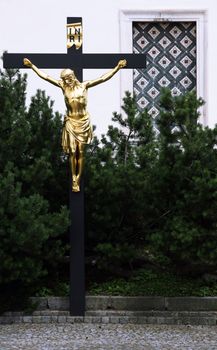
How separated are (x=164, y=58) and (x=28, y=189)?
4.26 metres

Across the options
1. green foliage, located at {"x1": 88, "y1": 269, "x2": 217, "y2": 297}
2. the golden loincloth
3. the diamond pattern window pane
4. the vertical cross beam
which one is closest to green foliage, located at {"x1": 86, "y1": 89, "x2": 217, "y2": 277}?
green foliage, located at {"x1": 88, "y1": 269, "x2": 217, "y2": 297}

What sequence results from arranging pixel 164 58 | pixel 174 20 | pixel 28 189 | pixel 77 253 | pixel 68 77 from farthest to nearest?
1. pixel 164 58
2. pixel 174 20
3. pixel 28 189
4. pixel 77 253
5. pixel 68 77

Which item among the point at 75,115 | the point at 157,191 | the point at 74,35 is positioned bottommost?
the point at 157,191

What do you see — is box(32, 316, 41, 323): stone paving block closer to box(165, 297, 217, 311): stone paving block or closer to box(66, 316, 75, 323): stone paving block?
box(66, 316, 75, 323): stone paving block

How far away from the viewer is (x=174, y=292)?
8.26 metres

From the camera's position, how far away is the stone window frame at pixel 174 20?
11.2 m

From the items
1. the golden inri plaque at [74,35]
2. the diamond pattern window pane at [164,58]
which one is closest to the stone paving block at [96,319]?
the golden inri plaque at [74,35]

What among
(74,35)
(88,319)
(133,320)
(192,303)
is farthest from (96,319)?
(74,35)

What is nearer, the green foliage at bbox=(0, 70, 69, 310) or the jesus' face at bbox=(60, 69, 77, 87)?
the green foliage at bbox=(0, 70, 69, 310)

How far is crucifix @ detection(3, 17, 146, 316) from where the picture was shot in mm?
7965

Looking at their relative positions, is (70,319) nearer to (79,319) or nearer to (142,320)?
(79,319)

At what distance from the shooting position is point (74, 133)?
7.94 meters

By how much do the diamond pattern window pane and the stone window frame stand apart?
17cm

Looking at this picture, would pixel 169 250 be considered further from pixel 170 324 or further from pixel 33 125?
pixel 33 125
